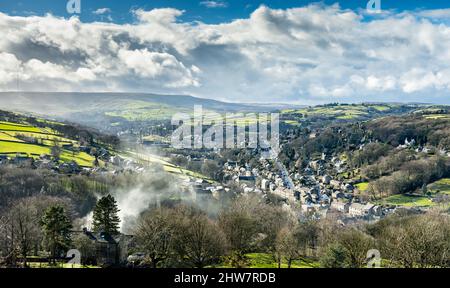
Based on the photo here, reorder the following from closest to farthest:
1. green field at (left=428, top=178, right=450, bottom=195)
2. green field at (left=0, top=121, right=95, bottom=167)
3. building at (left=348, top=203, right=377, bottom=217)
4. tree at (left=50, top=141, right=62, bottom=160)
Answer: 1. building at (left=348, top=203, right=377, bottom=217)
2. green field at (left=0, top=121, right=95, bottom=167)
3. tree at (left=50, top=141, right=62, bottom=160)
4. green field at (left=428, top=178, right=450, bottom=195)

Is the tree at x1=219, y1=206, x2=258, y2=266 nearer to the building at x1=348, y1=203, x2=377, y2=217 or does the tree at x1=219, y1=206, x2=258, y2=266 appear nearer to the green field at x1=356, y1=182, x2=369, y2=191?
the building at x1=348, y1=203, x2=377, y2=217

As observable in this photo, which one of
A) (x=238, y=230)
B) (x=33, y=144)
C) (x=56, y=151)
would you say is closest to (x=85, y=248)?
(x=238, y=230)

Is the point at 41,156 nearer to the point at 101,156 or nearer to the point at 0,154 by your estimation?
the point at 0,154

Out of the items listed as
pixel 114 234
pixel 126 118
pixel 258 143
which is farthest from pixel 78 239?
pixel 126 118

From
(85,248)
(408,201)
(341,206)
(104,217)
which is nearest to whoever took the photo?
(85,248)

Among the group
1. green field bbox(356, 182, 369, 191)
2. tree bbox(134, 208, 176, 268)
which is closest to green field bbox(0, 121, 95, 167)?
tree bbox(134, 208, 176, 268)

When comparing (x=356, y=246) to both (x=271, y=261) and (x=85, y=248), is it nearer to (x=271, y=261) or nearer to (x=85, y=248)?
(x=271, y=261)

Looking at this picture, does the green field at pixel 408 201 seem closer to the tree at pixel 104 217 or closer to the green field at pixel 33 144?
the green field at pixel 33 144

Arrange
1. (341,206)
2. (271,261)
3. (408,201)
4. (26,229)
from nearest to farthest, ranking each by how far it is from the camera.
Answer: (26,229)
(271,261)
(408,201)
(341,206)
